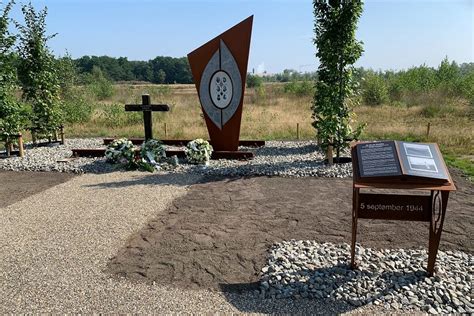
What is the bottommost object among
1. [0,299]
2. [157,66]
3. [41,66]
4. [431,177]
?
[0,299]

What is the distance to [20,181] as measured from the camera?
8.70 m

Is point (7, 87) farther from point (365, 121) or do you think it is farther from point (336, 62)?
point (365, 121)

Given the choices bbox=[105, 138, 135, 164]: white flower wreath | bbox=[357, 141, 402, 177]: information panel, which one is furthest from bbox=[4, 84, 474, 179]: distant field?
bbox=[357, 141, 402, 177]: information panel

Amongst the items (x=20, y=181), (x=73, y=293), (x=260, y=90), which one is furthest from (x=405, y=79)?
(x=73, y=293)

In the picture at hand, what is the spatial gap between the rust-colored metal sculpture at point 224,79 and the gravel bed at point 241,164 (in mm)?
944

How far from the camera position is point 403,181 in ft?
12.7

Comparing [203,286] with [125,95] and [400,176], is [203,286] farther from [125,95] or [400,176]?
[125,95]

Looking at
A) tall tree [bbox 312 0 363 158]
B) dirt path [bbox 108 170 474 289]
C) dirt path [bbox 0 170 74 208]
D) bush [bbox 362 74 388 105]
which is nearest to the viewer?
dirt path [bbox 108 170 474 289]

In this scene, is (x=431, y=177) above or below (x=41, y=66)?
below

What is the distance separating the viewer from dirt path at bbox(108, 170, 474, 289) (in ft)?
14.6

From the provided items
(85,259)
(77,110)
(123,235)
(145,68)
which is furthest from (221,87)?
(145,68)

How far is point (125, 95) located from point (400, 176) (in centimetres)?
3351

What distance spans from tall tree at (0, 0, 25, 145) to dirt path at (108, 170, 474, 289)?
6.40m

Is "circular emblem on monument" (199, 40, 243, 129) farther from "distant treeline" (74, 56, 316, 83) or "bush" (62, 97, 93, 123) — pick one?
"distant treeline" (74, 56, 316, 83)
